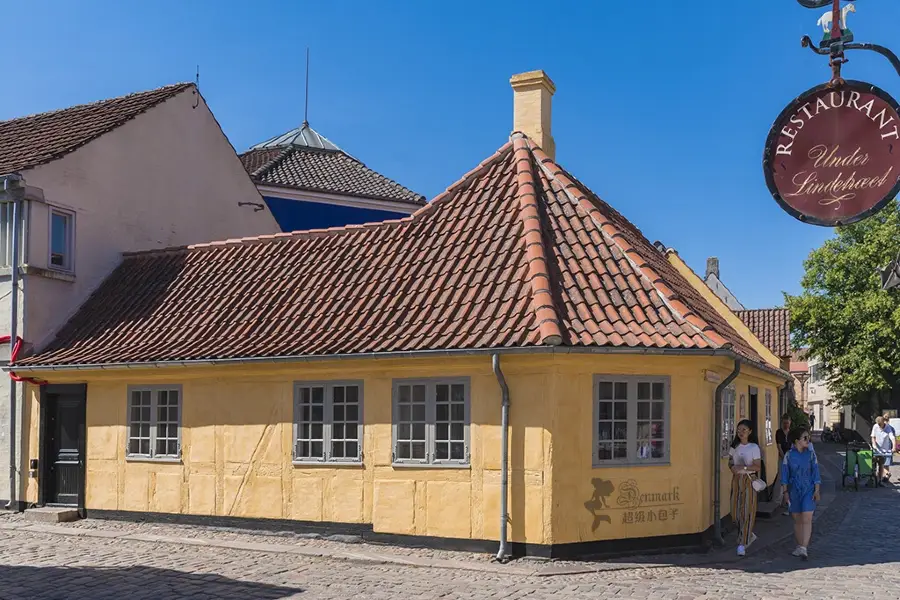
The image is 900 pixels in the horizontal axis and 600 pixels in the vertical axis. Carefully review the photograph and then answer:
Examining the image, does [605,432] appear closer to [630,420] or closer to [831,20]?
[630,420]

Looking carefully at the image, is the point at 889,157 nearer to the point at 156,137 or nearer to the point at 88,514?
the point at 88,514

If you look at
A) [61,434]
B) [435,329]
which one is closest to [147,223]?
[61,434]

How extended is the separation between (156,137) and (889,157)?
14995 millimetres

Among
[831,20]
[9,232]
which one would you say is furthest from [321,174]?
[831,20]

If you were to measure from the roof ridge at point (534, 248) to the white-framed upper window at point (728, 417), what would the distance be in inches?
130

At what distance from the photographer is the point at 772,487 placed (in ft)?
63.6

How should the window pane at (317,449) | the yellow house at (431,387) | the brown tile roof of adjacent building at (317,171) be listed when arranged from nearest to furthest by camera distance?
the yellow house at (431,387) → the window pane at (317,449) → the brown tile roof of adjacent building at (317,171)

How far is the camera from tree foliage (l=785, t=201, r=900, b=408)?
140 ft

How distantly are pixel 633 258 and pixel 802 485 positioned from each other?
362 centimetres

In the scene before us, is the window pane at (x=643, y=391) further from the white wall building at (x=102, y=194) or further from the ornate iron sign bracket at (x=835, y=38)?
the white wall building at (x=102, y=194)

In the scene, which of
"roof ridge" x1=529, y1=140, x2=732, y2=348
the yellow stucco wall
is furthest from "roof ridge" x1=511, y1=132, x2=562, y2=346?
the yellow stucco wall

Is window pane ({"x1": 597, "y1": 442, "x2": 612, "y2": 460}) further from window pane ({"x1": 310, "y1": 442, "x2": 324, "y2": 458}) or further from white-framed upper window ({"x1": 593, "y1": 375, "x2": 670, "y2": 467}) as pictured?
window pane ({"x1": 310, "y1": 442, "x2": 324, "y2": 458})

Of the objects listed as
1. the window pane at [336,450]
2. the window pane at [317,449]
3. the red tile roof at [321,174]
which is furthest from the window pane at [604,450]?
the red tile roof at [321,174]

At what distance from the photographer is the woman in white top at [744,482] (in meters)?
Answer: 12.0
